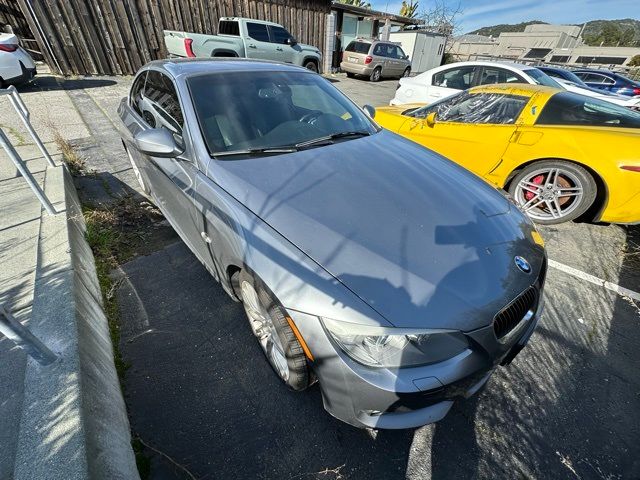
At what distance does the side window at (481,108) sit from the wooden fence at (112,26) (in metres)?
10.6

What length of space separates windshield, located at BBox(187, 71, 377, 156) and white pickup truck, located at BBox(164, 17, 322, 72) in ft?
23.6

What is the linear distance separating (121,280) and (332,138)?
7.12ft

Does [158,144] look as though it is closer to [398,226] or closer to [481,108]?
[398,226]

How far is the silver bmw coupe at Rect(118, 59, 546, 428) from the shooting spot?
4.16ft

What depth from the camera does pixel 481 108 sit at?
3.62 meters

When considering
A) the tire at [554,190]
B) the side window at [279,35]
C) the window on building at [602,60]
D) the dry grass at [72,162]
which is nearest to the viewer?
the tire at [554,190]

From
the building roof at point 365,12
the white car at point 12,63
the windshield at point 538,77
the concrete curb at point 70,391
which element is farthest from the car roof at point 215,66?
the building roof at point 365,12

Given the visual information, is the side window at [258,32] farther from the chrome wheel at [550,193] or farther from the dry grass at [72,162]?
the chrome wheel at [550,193]

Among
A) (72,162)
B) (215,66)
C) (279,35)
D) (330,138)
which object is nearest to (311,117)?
(330,138)

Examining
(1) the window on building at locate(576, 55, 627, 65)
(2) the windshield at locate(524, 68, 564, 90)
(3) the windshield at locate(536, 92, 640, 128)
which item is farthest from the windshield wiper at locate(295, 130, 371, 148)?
(1) the window on building at locate(576, 55, 627, 65)

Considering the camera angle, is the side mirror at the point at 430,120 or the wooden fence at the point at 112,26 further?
the wooden fence at the point at 112,26

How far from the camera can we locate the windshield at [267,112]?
81.7 inches

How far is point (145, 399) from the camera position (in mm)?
1750

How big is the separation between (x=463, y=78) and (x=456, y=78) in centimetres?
14
